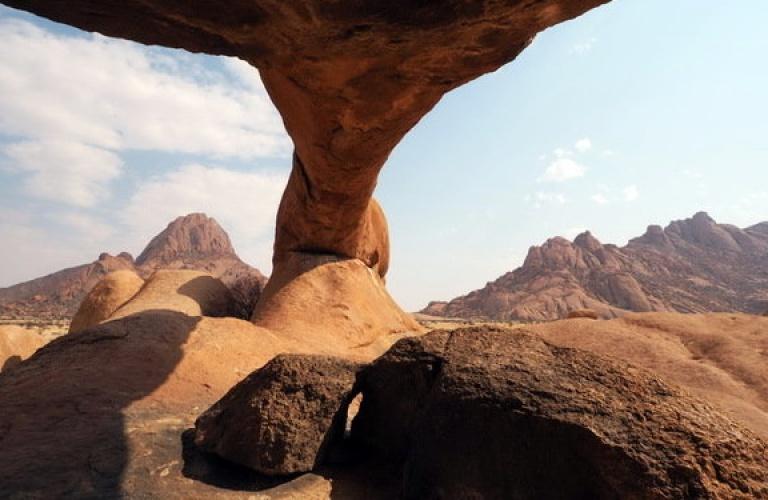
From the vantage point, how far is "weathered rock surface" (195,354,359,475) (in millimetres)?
3131

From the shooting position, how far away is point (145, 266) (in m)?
72.9

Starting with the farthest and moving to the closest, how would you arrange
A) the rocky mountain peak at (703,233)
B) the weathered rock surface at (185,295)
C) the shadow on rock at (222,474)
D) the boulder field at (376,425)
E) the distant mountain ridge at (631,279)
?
the rocky mountain peak at (703,233) < the distant mountain ridge at (631,279) < the weathered rock surface at (185,295) < the shadow on rock at (222,474) < the boulder field at (376,425)

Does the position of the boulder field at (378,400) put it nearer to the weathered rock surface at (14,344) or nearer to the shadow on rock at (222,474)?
the shadow on rock at (222,474)

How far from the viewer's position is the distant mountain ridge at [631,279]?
1865 inches

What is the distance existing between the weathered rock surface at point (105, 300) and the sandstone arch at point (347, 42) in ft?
17.8

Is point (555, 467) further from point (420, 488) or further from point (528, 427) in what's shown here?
point (420, 488)

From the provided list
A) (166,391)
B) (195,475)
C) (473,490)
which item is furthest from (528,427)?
(166,391)

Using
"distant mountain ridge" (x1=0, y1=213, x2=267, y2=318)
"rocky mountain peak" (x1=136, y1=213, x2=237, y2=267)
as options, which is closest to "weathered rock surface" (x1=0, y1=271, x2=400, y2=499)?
"distant mountain ridge" (x1=0, y1=213, x2=267, y2=318)

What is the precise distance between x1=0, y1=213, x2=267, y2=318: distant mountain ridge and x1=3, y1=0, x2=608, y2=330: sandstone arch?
42423 mm

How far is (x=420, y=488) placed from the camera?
2689 millimetres

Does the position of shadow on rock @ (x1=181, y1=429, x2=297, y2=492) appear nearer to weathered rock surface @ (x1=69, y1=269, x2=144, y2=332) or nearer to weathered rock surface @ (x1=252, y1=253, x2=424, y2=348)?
weathered rock surface @ (x1=252, y1=253, x2=424, y2=348)

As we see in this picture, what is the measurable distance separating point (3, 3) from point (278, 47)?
1.42m

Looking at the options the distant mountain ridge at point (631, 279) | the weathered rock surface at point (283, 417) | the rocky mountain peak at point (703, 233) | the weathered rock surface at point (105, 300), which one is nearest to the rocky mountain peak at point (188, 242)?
the distant mountain ridge at point (631, 279)

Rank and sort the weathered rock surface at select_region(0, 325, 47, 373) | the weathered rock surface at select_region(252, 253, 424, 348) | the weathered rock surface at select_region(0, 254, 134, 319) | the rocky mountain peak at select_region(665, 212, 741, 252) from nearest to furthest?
the weathered rock surface at select_region(0, 325, 47, 373), the weathered rock surface at select_region(252, 253, 424, 348), the weathered rock surface at select_region(0, 254, 134, 319), the rocky mountain peak at select_region(665, 212, 741, 252)
